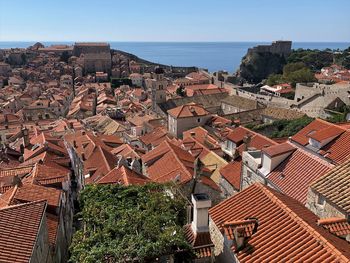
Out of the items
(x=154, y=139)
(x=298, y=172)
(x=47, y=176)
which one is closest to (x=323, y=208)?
(x=298, y=172)

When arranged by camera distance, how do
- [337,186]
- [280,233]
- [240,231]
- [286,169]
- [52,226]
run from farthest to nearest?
[286,169] < [52,226] < [337,186] < [240,231] < [280,233]

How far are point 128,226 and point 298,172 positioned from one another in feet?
30.1

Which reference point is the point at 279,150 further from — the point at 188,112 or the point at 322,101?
the point at 322,101

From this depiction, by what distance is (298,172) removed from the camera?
15.3 m

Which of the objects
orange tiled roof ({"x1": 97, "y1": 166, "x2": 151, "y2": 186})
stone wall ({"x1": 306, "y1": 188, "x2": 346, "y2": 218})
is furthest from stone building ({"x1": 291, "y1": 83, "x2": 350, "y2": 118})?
stone wall ({"x1": 306, "y1": 188, "x2": 346, "y2": 218})

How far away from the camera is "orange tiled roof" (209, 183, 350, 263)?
7.21 metres

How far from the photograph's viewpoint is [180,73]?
126m

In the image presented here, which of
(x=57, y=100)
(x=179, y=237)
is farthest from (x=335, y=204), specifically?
(x=57, y=100)

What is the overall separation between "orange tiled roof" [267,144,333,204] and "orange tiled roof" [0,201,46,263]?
1039 cm

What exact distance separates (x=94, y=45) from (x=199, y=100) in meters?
106

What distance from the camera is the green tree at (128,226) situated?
8.49 meters

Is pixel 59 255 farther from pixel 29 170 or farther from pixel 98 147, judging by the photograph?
pixel 98 147

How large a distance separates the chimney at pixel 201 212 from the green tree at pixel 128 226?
0.51 m

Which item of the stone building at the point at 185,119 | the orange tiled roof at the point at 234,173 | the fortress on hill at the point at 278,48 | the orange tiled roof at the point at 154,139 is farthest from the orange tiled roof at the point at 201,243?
the fortress on hill at the point at 278,48
